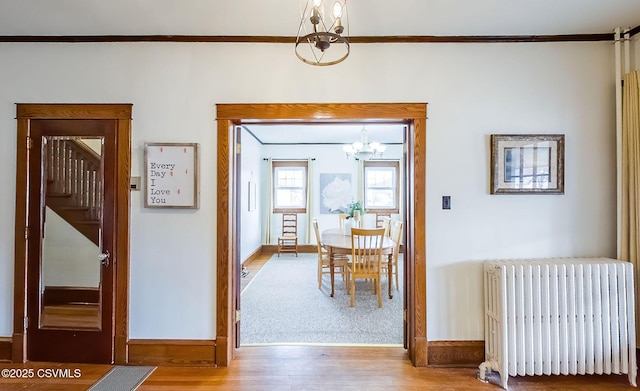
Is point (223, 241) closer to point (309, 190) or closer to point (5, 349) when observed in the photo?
point (5, 349)

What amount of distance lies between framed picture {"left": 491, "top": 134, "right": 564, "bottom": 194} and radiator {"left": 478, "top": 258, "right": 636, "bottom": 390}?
621mm

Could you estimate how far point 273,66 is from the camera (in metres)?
2.50

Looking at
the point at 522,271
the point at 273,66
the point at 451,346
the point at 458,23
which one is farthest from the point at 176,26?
the point at 451,346

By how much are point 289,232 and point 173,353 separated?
15.6 feet

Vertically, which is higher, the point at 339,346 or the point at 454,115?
the point at 454,115

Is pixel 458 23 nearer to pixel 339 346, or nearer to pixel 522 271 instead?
pixel 522 271

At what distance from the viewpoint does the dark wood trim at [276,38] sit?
2.46 m

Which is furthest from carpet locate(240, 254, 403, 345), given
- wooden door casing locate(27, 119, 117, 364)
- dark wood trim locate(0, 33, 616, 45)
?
dark wood trim locate(0, 33, 616, 45)

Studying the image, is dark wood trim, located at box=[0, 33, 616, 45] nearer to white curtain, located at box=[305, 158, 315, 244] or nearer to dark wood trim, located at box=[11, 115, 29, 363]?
dark wood trim, located at box=[11, 115, 29, 363]

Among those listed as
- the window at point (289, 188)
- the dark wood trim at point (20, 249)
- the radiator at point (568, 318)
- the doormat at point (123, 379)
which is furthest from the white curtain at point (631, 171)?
the window at point (289, 188)

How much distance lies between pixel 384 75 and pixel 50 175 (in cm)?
276

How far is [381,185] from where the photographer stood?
7301 millimetres

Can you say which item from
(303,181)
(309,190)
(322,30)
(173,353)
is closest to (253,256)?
(309,190)

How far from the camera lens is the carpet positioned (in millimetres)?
2945
